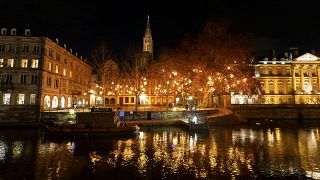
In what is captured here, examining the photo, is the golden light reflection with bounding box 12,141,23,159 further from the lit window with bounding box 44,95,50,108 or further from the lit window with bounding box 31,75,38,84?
the lit window with bounding box 44,95,50,108

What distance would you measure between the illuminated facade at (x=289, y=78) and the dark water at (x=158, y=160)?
229 feet

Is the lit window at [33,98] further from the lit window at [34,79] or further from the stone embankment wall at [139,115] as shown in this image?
the stone embankment wall at [139,115]

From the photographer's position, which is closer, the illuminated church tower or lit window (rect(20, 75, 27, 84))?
lit window (rect(20, 75, 27, 84))

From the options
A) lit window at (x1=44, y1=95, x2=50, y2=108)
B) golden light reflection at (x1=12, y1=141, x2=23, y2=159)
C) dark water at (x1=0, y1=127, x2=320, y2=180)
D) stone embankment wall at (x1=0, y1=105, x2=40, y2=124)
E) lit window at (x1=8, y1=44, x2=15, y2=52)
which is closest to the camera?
dark water at (x1=0, y1=127, x2=320, y2=180)

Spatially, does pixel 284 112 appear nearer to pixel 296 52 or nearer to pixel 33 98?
pixel 296 52

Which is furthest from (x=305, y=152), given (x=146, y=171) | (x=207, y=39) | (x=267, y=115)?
(x=267, y=115)

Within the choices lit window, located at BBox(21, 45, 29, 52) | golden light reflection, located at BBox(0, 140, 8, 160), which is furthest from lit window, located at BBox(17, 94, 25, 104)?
golden light reflection, located at BBox(0, 140, 8, 160)

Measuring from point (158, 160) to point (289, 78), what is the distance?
89.5 m

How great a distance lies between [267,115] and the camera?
70.3 metres

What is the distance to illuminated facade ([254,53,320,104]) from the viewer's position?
296ft

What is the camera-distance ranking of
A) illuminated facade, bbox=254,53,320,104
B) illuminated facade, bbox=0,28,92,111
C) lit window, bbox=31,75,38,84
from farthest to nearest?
illuminated facade, bbox=254,53,320,104, lit window, bbox=31,75,38,84, illuminated facade, bbox=0,28,92,111

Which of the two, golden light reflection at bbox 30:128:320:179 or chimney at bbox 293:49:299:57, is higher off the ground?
chimney at bbox 293:49:299:57

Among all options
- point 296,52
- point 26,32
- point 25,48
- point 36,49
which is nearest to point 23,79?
point 25,48

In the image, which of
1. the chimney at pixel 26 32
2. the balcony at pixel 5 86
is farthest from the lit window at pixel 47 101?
the chimney at pixel 26 32
